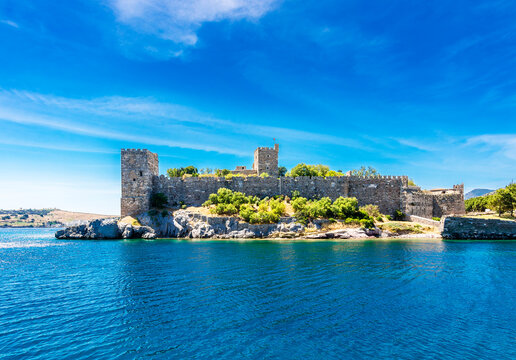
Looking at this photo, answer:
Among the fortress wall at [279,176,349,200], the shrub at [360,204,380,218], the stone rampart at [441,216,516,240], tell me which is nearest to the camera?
the stone rampart at [441,216,516,240]

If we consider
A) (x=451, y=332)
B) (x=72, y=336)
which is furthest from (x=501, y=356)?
(x=72, y=336)

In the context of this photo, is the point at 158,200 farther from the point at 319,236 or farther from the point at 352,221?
the point at 352,221

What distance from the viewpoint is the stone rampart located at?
48.5 meters

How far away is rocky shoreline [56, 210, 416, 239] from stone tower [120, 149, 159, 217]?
2.19 metres

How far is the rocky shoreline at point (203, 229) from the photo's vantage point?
50125 millimetres

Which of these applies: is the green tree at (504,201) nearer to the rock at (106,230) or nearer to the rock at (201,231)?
the rock at (201,231)

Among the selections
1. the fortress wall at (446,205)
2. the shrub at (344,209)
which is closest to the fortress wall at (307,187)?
the fortress wall at (446,205)

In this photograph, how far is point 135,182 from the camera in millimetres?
55406

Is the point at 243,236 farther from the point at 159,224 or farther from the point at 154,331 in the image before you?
the point at 154,331

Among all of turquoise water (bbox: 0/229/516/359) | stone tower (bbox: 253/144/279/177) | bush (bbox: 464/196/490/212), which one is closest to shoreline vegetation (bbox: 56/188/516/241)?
stone tower (bbox: 253/144/279/177)

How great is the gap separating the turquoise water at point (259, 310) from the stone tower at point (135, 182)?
28380 mm

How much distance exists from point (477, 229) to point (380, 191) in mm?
17607

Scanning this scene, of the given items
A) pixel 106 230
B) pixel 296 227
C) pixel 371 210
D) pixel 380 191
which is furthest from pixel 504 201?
pixel 106 230

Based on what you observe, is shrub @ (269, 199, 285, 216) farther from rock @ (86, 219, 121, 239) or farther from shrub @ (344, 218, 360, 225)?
rock @ (86, 219, 121, 239)
